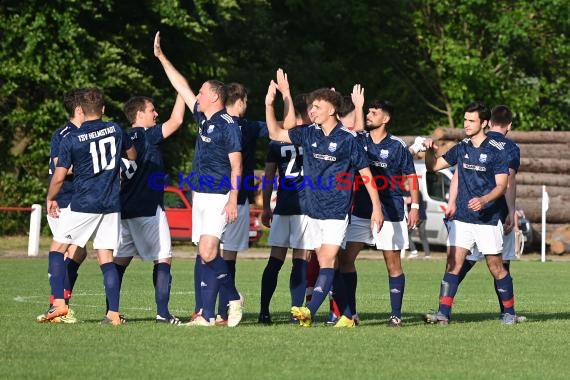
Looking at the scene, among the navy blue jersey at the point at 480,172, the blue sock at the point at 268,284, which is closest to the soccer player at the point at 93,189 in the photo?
the blue sock at the point at 268,284

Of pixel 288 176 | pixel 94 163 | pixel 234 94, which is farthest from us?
pixel 288 176

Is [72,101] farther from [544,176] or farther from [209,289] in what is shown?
[544,176]

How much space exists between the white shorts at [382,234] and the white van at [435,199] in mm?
17586

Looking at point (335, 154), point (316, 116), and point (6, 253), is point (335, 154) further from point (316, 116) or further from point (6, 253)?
point (6, 253)

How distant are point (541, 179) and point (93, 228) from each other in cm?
2352

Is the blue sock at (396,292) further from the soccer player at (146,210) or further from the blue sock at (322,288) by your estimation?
the soccer player at (146,210)

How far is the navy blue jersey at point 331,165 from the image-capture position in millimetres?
12758

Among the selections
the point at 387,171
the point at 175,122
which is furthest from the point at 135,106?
the point at 387,171

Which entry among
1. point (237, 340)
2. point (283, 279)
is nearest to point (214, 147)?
point (237, 340)

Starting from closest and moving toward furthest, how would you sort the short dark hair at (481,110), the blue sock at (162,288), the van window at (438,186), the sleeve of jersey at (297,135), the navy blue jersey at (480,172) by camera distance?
the sleeve of jersey at (297,135) < the blue sock at (162,288) < the navy blue jersey at (480,172) < the short dark hair at (481,110) < the van window at (438,186)

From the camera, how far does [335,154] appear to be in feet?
42.0

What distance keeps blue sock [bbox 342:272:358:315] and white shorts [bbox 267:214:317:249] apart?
495 mm

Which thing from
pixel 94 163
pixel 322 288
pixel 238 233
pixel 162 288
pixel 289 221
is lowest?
pixel 162 288

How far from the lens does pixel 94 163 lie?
12.7m
